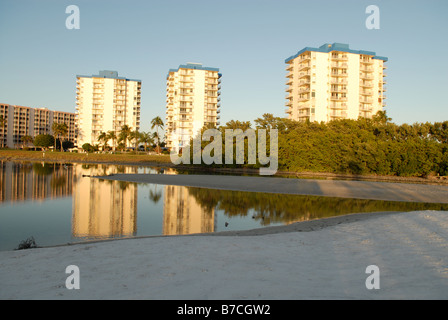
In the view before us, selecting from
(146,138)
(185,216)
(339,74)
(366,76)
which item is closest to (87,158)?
(146,138)

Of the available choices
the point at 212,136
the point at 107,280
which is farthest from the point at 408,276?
the point at 212,136

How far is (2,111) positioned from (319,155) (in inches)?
7622

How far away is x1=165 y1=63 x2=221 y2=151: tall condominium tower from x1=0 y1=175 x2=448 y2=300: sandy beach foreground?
116975 mm

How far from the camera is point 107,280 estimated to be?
20.6 ft

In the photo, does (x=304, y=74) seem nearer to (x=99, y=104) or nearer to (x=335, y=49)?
(x=335, y=49)

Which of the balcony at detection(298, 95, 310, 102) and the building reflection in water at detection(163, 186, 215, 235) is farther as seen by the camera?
the balcony at detection(298, 95, 310, 102)

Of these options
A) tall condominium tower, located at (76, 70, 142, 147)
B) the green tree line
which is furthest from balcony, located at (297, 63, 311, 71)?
tall condominium tower, located at (76, 70, 142, 147)

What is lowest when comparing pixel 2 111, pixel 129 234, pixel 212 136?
pixel 129 234

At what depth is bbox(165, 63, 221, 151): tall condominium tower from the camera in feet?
417

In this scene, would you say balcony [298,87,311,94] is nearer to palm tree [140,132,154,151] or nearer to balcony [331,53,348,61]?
balcony [331,53,348,61]

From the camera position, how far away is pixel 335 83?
101 m

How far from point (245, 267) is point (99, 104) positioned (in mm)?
149723
